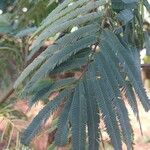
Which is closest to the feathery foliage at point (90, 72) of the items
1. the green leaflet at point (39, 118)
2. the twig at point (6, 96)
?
the green leaflet at point (39, 118)

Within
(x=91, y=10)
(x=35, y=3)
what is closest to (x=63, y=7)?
(x=91, y=10)

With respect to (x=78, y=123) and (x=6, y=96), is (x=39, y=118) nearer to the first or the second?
(x=78, y=123)

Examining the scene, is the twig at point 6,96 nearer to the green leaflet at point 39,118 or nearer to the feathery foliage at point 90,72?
the feathery foliage at point 90,72

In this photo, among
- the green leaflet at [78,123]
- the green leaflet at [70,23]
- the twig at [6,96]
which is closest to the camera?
the green leaflet at [78,123]

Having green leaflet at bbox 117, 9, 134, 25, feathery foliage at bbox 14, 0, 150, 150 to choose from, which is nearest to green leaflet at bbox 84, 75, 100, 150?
feathery foliage at bbox 14, 0, 150, 150

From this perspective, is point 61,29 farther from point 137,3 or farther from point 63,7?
point 137,3

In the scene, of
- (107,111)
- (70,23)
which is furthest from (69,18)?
(107,111)

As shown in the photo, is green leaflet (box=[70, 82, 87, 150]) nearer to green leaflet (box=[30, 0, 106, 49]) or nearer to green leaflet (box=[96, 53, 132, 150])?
green leaflet (box=[96, 53, 132, 150])

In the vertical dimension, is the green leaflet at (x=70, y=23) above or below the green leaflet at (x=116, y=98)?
above
